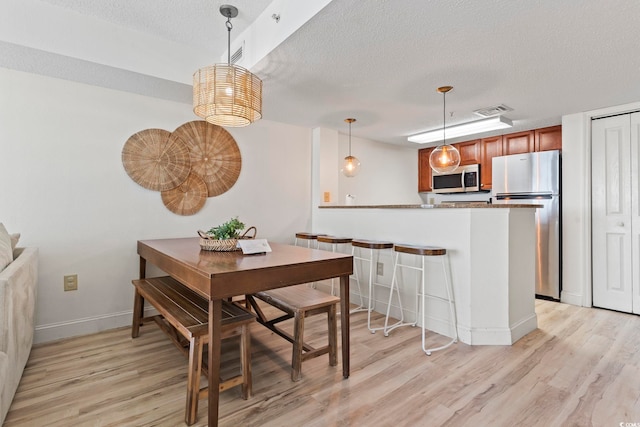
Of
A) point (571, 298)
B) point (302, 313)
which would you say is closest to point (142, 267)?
point (302, 313)

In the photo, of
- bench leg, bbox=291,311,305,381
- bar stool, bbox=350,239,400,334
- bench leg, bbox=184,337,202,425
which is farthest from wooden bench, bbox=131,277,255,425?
bar stool, bbox=350,239,400,334

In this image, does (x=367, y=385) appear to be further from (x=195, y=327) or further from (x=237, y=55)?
(x=237, y=55)

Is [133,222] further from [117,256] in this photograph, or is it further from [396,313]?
[396,313]

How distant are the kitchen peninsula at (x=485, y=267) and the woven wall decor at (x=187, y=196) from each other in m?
2.09

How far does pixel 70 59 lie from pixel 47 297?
5.91 feet

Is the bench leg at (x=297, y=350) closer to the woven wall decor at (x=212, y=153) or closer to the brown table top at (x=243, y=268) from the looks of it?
the brown table top at (x=243, y=268)

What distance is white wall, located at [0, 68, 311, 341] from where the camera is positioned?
2355 millimetres

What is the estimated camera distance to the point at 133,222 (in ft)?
9.27

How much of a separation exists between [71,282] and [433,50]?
3.28m

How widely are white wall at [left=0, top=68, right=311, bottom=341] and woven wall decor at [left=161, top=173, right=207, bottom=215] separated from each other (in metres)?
0.07

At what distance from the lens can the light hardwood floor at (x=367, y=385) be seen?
1569 mm

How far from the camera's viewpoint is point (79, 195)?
8.45ft

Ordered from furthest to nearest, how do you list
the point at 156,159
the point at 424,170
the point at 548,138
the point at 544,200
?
the point at 424,170 → the point at 548,138 → the point at 544,200 → the point at 156,159

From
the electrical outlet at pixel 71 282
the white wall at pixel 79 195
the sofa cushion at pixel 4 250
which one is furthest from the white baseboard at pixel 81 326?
the sofa cushion at pixel 4 250
